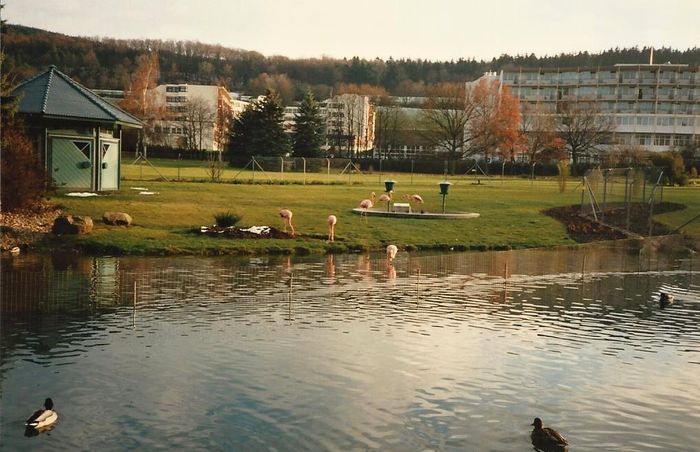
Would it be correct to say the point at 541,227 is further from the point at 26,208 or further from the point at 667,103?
the point at 667,103

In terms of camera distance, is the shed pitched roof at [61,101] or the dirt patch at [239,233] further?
the shed pitched roof at [61,101]

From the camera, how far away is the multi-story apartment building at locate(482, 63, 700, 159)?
456 ft

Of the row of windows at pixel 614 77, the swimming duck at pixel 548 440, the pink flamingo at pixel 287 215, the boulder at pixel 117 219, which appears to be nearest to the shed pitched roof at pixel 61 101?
→ the boulder at pixel 117 219

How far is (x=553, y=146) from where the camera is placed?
106812mm

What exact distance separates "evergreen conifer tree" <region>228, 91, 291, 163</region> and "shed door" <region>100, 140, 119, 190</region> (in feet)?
166

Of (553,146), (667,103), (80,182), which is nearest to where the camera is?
(80,182)

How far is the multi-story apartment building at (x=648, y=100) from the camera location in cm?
13888

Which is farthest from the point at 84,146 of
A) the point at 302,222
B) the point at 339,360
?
the point at 339,360

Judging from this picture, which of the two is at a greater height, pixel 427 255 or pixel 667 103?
pixel 667 103

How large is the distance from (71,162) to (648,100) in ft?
403

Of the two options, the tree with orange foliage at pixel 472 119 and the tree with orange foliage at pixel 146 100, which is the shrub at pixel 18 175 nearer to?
the tree with orange foliage at pixel 146 100

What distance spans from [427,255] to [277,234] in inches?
227

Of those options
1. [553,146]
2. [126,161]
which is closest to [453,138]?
[553,146]

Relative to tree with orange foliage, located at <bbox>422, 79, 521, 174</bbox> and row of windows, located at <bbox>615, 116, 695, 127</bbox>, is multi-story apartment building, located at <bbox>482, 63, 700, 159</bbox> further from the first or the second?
tree with orange foliage, located at <bbox>422, 79, 521, 174</bbox>
